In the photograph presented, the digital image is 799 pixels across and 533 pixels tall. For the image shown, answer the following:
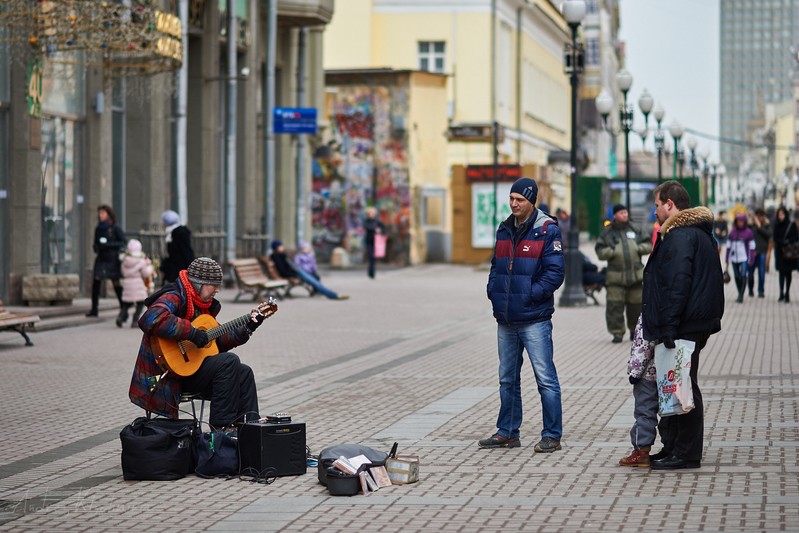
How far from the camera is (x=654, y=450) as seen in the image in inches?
421

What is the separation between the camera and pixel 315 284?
99.7 ft

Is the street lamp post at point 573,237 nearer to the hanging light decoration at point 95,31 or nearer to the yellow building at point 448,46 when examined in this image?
the hanging light decoration at point 95,31

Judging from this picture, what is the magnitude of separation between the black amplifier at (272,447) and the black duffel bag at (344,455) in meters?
0.29

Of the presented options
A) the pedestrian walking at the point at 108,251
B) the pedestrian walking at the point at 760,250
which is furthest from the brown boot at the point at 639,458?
the pedestrian walking at the point at 760,250

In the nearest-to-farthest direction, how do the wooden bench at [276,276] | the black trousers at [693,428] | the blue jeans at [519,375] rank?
the black trousers at [693,428] < the blue jeans at [519,375] < the wooden bench at [276,276]

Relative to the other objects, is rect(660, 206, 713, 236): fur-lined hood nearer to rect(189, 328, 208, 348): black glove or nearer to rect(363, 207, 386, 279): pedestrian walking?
rect(189, 328, 208, 348): black glove

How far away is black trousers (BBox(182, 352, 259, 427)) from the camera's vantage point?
34.0 ft

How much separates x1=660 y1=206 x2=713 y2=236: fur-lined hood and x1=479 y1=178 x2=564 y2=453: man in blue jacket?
112 cm

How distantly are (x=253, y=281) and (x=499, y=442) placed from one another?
61.4ft

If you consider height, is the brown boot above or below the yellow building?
below

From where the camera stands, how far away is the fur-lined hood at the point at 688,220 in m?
9.93

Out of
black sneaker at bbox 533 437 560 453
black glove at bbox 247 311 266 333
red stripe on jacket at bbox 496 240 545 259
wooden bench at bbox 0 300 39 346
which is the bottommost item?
black sneaker at bbox 533 437 560 453

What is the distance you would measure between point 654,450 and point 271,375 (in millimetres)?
6336

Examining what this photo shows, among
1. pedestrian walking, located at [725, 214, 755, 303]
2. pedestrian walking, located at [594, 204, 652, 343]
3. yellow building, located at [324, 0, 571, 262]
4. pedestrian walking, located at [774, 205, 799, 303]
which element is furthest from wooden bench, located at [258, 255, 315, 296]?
yellow building, located at [324, 0, 571, 262]
